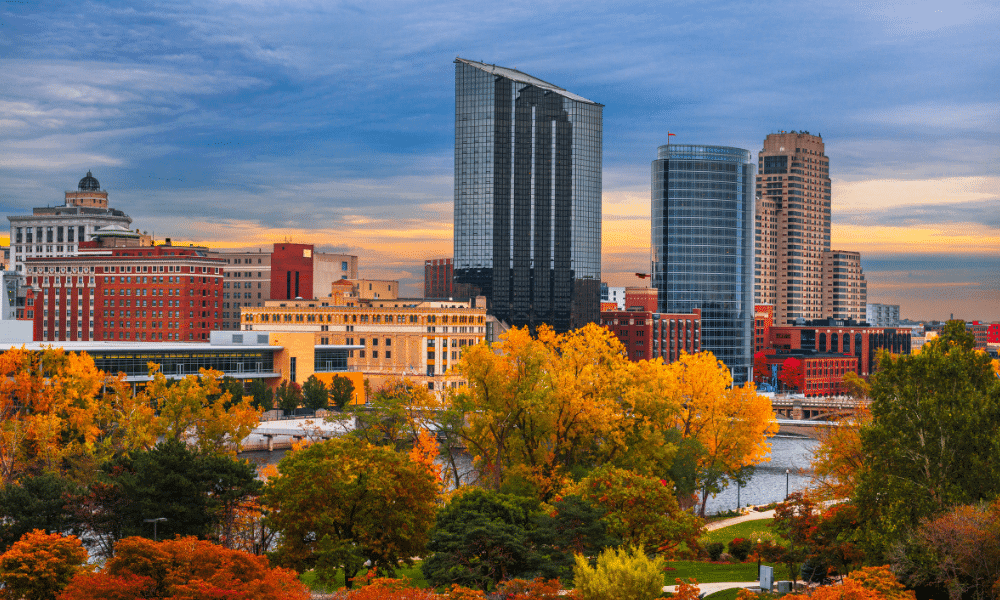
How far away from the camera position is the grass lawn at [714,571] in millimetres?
55938

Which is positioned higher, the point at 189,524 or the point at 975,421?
the point at 975,421

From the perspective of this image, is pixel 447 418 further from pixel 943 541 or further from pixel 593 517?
pixel 943 541

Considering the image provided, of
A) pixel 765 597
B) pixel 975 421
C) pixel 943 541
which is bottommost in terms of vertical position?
pixel 765 597

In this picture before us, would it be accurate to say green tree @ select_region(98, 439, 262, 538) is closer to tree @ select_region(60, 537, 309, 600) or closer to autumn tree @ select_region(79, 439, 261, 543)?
autumn tree @ select_region(79, 439, 261, 543)

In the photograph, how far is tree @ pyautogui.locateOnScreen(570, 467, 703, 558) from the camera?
5506cm

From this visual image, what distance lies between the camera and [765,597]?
44844 mm

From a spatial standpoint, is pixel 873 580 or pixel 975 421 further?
pixel 975 421

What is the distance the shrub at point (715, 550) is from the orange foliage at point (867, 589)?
22.3 m

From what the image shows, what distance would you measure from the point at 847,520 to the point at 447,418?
26.4 metres

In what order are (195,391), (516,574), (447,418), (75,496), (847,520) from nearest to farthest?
(516,574), (847,520), (75,496), (447,418), (195,391)

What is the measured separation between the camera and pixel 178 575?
40.8 meters

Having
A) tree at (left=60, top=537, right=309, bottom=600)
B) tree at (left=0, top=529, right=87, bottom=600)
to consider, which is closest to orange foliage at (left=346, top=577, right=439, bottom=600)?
tree at (left=60, top=537, right=309, bottom=600)

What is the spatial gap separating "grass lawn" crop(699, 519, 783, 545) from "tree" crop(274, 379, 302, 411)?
280 feet


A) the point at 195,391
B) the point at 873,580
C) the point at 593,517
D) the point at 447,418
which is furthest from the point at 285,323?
the point at 873,580
